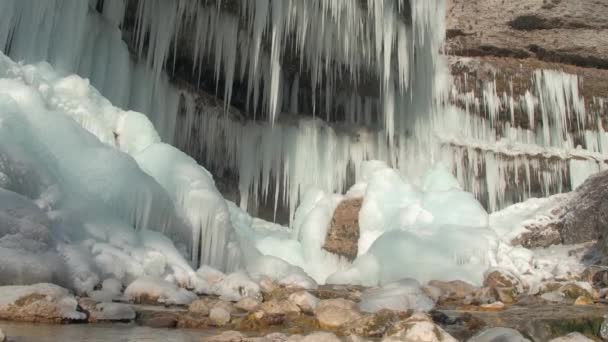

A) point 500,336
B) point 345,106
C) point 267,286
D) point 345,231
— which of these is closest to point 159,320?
point 500,336

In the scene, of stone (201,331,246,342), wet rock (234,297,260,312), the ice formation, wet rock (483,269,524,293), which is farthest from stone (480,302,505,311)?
stone (201,331,246,342)

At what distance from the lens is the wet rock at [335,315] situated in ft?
15.3

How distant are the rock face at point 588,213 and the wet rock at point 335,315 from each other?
691 centimetres

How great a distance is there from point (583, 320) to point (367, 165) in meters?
8.70

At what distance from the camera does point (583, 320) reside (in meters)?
4.80

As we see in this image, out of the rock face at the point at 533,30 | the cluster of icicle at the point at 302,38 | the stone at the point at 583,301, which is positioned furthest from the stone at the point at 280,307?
the rock face at the point at 533,30

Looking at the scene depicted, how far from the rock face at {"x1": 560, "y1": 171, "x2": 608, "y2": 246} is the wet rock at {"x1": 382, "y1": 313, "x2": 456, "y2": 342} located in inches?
293

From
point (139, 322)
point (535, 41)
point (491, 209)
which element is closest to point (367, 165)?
point (491, 209)

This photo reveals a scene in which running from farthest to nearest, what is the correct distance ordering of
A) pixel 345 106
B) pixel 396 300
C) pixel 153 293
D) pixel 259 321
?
pixel 345 106 → pixel 396 300 → pixel 153 293 → pixel 259 321

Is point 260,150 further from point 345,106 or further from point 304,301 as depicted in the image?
point 304,301

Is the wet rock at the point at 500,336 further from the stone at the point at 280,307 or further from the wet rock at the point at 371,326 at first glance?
the stone at the point at 280,307

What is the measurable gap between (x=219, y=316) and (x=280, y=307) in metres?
0.71

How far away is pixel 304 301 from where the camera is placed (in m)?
5.52

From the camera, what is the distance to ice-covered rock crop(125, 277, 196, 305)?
5.27m
